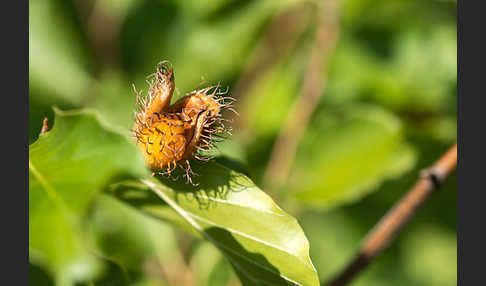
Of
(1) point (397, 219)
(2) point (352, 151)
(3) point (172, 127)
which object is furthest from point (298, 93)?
(3) point (172, 127)

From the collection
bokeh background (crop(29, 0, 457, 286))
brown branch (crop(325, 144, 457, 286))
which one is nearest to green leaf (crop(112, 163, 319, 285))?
brown branch (crop(325, 144, 457, 286))

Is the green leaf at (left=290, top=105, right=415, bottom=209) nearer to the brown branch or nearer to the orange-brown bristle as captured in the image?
the brown branch

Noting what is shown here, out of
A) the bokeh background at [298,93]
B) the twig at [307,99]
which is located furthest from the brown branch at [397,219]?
the twig at [307,99]

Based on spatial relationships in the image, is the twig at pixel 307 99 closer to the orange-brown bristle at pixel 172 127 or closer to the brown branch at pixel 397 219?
the brown branch at pixel 397 219

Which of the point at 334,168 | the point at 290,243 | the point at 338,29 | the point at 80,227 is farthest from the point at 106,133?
the point at 338,29

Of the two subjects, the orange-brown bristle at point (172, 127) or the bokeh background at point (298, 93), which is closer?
the orange-brown bristle at point (172, 127)

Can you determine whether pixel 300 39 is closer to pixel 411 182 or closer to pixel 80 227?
pixel 411 182

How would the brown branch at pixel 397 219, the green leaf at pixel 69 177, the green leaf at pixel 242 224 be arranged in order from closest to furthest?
the green leaf at pixel 69 177
the green leaf at pixel 242 224
the brown branch at pixel 397 219
